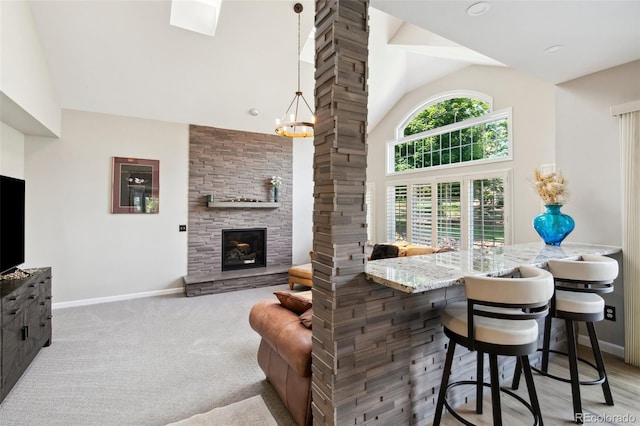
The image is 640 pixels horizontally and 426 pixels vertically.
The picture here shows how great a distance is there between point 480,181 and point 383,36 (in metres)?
2.84

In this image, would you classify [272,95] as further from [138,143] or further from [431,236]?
[431,236]

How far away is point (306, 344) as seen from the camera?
1830 millimetres

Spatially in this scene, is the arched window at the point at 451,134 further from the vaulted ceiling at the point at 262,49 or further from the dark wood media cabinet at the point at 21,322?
the dark wood media cabinet at the point at 21,322

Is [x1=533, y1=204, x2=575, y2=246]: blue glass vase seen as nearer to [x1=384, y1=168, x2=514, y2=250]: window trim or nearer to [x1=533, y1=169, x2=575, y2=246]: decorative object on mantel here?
[x1=533, y1=169, x2=575, y2=246]: decorative object on mantel

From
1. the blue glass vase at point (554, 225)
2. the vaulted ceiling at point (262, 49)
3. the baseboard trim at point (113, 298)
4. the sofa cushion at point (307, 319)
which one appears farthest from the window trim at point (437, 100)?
the baseboard trim at point (113, 298)

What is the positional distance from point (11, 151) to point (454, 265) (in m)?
5.20

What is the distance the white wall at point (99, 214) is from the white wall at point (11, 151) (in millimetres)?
159

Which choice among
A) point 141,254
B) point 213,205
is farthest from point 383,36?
point 141,254

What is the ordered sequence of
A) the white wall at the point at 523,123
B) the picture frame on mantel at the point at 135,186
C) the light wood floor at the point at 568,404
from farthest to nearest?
the picture frame on mantel at the point at 135,186 → the white wall at the point at 523,123 → the light wood floor at the point at 568,404

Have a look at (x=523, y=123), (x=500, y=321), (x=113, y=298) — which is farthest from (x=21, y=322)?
(x=523, y=123)

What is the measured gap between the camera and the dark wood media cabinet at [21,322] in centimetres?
221

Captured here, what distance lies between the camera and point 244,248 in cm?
582

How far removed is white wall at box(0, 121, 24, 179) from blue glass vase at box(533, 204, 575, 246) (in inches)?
235

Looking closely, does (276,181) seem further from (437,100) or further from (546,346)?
(546,346)
